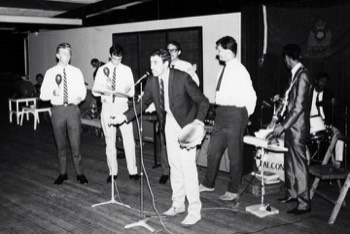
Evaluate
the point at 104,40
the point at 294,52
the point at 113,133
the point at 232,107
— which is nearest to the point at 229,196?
the point at 232,107

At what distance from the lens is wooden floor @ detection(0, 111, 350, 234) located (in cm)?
452

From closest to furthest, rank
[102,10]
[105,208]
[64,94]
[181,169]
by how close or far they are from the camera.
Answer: [181,169] → [105,208] → [64,94] → [102,10]

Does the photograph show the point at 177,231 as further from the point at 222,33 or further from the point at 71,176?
the point at 222,33

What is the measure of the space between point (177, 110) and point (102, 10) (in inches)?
248

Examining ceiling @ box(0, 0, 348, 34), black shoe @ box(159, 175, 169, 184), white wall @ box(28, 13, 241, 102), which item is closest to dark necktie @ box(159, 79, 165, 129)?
black shoe @ box(159, 175, 169, 184)

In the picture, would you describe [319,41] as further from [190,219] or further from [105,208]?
[105,208]

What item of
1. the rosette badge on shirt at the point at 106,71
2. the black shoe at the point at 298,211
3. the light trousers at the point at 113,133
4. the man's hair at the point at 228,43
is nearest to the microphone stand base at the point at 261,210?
the black shoe at the point at 298,211

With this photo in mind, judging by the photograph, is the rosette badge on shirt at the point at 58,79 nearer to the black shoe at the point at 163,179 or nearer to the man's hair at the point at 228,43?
the black shoe at the point at 163,179

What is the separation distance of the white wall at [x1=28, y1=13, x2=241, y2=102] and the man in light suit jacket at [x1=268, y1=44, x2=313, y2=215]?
103 inches

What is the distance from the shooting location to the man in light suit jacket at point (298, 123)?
471 cm

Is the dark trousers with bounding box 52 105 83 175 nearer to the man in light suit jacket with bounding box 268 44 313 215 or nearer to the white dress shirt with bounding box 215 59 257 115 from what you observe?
the white dress shirt with bounding box 215 59 257 115

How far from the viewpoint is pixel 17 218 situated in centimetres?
490

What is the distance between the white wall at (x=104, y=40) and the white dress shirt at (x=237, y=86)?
2274 mm

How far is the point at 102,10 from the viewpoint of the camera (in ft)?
32.8
